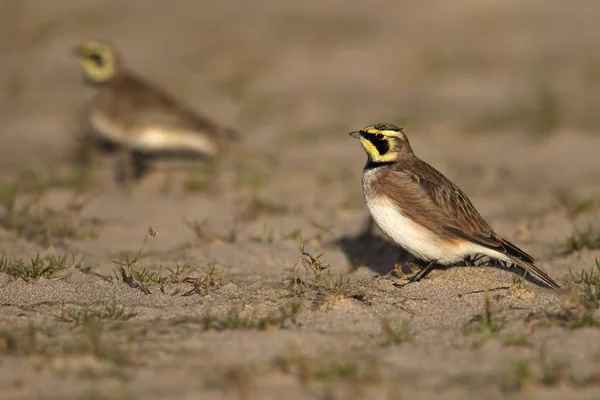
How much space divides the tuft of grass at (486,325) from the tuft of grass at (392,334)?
291 millimetres

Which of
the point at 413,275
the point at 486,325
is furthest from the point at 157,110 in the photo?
the point at 486,325

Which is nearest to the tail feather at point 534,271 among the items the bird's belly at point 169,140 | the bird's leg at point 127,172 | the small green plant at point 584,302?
the small green plant at point 584,302

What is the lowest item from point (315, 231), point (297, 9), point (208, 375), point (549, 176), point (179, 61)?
point (208, 375)

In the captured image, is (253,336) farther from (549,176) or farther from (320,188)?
(549,176)

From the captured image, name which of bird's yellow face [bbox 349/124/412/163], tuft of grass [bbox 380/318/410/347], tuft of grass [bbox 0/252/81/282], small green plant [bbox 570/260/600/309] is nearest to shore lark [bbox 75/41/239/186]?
tuft of grass [bbox 0/252/81/282]

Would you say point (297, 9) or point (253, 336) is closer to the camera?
point (253, 336)

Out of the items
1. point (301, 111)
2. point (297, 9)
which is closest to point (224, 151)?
point (301, 111)

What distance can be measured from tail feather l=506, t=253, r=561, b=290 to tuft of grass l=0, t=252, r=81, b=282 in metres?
2.64

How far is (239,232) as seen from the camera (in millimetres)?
6371

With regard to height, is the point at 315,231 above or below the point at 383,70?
below

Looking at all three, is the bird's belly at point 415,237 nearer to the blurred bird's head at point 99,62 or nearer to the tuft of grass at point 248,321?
the tuft of grass at point 248,321

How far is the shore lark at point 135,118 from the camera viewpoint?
8.23 meters

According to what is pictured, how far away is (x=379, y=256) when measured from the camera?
19.5 feet

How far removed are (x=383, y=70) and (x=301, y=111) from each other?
2.26 metres
